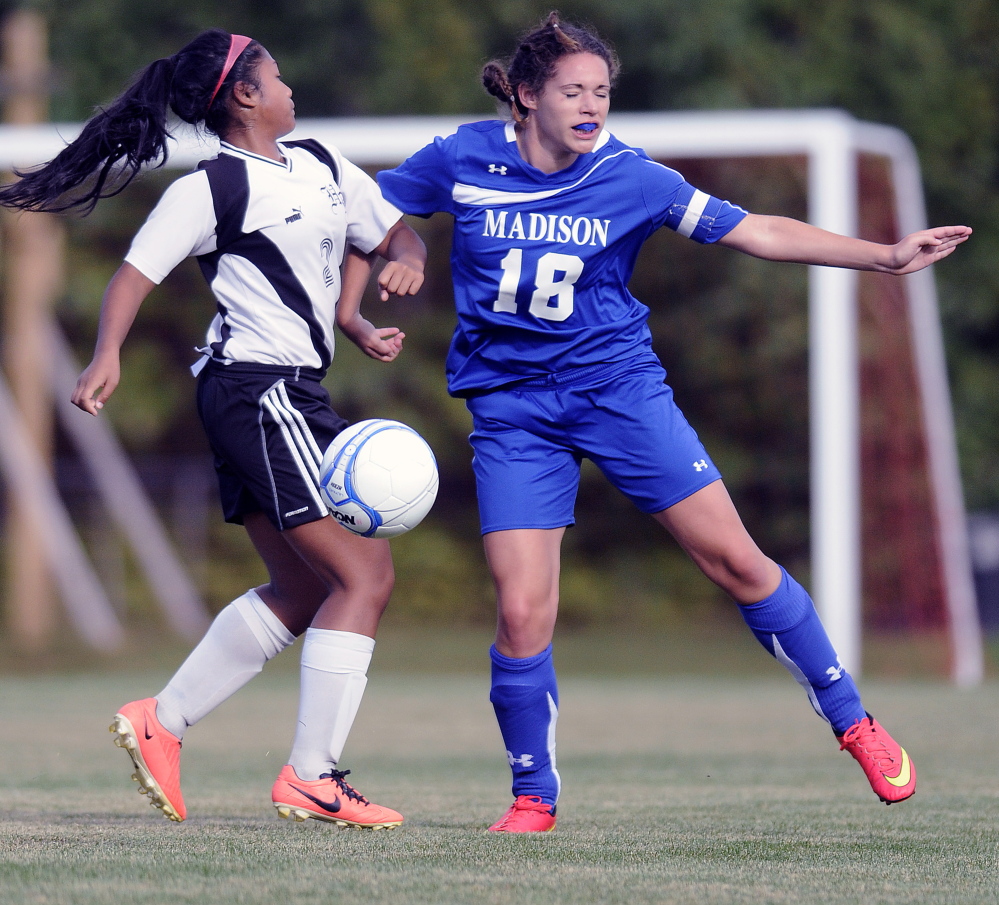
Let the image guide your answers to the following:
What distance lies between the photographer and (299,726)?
396 cm

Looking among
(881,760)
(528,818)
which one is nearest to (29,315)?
(528,818)

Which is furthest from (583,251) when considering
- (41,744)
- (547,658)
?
(41,744)

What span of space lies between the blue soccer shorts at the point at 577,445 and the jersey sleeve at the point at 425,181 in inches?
22.2

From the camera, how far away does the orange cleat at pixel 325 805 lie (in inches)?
151

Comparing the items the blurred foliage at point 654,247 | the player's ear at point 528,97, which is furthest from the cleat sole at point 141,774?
the blurred foliage at point 654,247

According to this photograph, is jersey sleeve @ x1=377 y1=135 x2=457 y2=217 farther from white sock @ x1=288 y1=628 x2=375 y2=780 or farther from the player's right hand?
white sock @ x1=288 y1=628 x2=375 y2=780

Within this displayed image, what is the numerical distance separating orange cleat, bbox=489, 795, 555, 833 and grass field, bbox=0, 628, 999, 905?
0.07 meters

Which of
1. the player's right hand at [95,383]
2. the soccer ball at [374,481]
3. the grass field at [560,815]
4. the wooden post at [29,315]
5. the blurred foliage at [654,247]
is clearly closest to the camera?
the grass field at [560,815]

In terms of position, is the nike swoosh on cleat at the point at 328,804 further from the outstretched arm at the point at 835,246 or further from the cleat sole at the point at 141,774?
the outstretched arm at the point at 835,246

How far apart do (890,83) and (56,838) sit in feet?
52.0

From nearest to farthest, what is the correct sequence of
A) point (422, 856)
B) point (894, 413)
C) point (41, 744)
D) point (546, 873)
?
point (546, 873)
point (422, 856)
point (41, 744)
point (894, 413)

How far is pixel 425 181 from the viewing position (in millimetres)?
4156

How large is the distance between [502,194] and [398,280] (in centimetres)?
35

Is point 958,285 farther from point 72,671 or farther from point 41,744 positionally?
point 41,744
